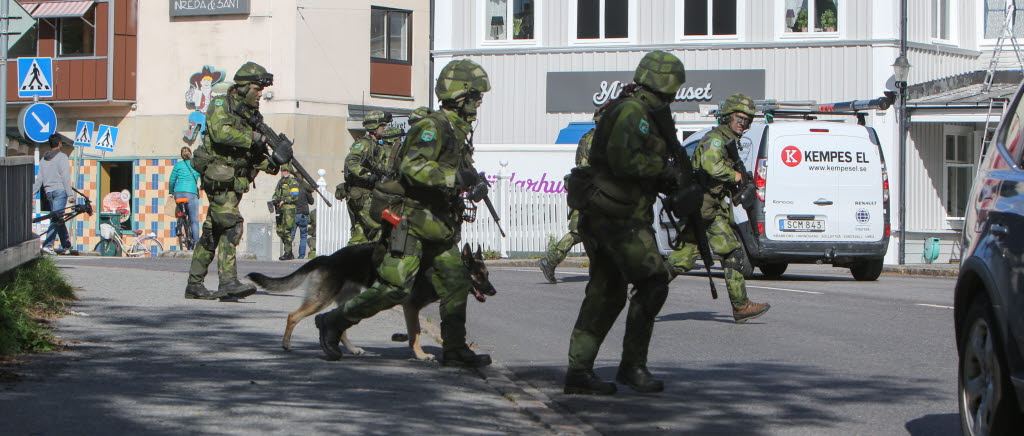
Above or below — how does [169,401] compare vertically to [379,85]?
below

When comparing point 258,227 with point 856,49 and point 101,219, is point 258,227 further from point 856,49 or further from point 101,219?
point 856,49

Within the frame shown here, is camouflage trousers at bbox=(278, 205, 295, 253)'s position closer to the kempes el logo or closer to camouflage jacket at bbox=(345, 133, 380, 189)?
the kempes el logo

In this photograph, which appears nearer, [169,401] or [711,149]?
[169,401]

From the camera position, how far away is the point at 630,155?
248 inches

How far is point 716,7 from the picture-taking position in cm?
2820

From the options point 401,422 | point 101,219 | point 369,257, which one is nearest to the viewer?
point 401,422

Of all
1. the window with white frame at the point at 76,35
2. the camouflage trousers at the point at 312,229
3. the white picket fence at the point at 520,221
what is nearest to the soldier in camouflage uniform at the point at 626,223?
the white picket fence at the point at 520,221

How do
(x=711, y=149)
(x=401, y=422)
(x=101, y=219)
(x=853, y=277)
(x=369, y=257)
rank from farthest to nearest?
(x=101, y=219)
(x=853, y=277)
(x=711, y=149)
(x=369, y=257)
(x=401, y=422)

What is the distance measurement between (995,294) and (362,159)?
29.7ft

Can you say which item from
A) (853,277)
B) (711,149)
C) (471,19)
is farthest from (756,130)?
(471,19)

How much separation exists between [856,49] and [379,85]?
501 inches

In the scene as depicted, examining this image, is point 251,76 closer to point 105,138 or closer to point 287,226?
point 287,226

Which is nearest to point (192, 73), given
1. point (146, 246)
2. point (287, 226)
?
point (146, 246)

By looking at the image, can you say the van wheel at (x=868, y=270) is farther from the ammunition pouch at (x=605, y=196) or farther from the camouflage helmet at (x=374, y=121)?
the ammunition pouch at (x=605, y=196)
